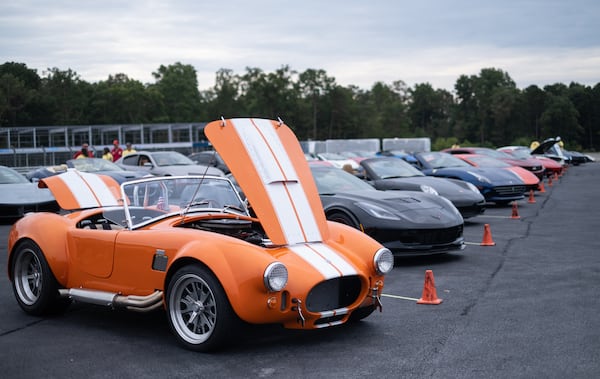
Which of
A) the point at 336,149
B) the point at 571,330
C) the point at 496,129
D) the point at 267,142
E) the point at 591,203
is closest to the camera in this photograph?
the point at 571,330

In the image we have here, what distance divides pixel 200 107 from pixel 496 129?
48.5 meters

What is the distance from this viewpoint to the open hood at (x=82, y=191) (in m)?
7.34

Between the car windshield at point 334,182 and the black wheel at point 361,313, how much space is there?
451 cm

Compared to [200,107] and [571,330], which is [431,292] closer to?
[571,330]

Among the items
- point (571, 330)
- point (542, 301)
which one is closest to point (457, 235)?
point (542, 301)

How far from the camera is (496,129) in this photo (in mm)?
107938

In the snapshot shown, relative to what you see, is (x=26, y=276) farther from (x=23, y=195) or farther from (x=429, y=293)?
(x=23, y=195)

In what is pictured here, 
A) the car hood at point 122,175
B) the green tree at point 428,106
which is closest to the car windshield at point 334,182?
the car hood at point 122,175

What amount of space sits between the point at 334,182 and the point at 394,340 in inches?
217

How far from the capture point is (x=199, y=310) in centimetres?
539

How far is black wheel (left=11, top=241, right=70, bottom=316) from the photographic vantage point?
6.62 m

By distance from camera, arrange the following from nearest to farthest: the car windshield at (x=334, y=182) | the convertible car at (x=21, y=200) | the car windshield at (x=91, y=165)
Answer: the car windshield at (x=334, y=182) < the convertible car at (x=21, y=200) < the car windshield at (x=91, y=165)

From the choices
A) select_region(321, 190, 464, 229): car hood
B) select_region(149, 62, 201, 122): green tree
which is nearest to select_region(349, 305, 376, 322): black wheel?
select_region(321, 190, 464, 229): car hood

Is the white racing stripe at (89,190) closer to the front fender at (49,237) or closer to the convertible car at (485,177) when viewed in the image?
the front fender at (49,237)
